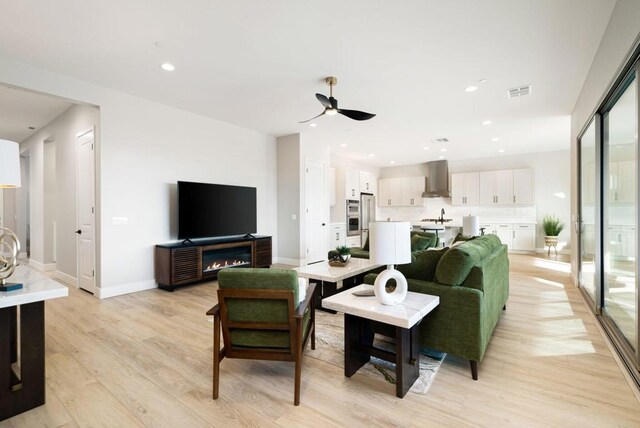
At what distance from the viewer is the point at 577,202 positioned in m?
4.62

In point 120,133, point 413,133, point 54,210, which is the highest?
point 413,133

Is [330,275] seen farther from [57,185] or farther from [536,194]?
[536,194]

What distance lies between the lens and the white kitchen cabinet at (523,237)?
28.3 feet

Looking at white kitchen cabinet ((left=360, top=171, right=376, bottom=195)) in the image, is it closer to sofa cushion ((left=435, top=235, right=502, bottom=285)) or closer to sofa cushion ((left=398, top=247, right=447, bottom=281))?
sofa cushion ((left=398, top=247, right=447, bottom=281))

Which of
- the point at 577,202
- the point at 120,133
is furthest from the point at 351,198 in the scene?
the point at 120,133

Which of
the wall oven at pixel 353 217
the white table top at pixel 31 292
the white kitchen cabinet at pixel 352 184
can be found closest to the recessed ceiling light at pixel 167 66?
the white table top at pixel 31 292

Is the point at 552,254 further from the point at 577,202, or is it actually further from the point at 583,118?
the point at 583,118

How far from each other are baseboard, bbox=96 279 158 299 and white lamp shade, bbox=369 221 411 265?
4.02 m

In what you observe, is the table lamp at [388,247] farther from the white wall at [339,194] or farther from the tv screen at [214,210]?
the white wall at [339,194]

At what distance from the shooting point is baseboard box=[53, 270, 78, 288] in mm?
Answer: 4891

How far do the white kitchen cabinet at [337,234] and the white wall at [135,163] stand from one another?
354 cm

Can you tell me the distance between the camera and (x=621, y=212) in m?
2.76

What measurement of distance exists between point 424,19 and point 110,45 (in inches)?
121

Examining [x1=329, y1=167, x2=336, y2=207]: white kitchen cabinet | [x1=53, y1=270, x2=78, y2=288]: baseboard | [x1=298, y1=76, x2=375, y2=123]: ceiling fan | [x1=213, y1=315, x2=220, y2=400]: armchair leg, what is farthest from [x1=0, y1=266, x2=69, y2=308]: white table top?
[x1=329, y1=167, x2=336, y2=207]: white kitchen cabinet
